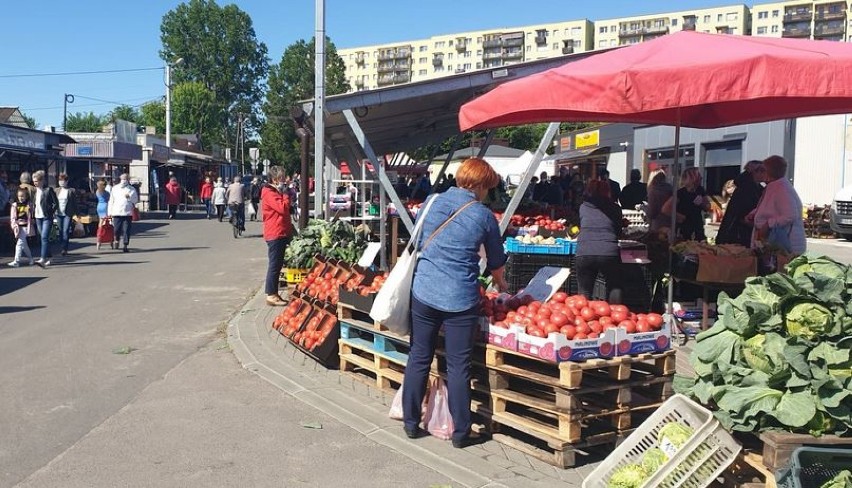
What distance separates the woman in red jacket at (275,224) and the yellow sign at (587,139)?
32.1 m

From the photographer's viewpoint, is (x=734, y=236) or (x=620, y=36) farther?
(x=620, y=36)

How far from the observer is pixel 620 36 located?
133375mm

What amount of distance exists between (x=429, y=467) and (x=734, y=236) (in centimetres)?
580

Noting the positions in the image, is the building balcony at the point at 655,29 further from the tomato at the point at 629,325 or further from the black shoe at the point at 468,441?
the black shoe at the point at 468,441

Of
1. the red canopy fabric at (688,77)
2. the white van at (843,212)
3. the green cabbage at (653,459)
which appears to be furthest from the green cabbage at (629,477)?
the white van at (843,212)

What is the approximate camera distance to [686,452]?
3.66 m

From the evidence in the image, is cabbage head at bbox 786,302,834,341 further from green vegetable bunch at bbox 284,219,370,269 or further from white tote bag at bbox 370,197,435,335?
green vegetable bunch at bbox 284,219,370,269

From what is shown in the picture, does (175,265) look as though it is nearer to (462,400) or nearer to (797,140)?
(462,400)

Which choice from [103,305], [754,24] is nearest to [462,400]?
[103,305]

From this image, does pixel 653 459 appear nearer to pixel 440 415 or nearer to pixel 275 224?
pixel 440 415

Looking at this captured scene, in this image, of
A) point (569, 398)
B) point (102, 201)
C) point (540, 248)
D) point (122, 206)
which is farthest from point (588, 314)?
point (102, 201)

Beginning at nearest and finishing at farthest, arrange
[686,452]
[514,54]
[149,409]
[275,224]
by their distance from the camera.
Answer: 1. [686,452]
2. [149,409]
3. [275,224]
4. [514,54]

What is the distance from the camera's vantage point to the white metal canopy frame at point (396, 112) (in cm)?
1023

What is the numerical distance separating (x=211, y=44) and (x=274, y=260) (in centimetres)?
8155
